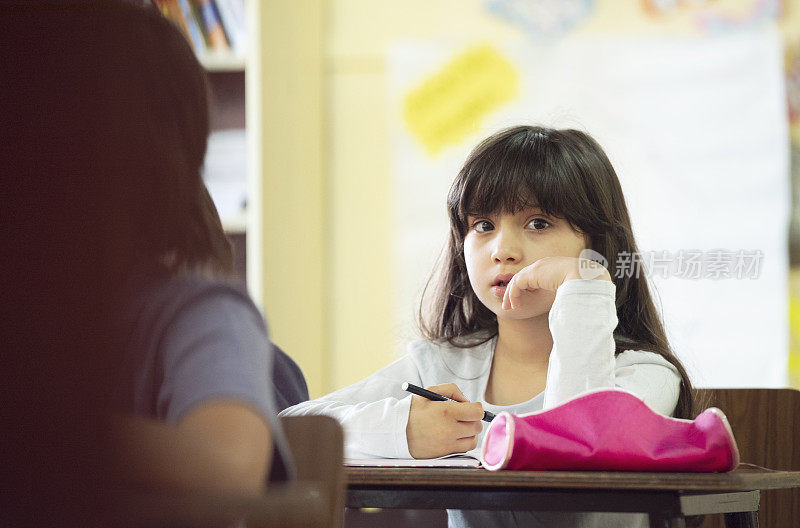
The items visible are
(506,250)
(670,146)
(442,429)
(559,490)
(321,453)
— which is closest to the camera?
(321,453)

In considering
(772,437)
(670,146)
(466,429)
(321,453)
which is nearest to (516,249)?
(466,429)

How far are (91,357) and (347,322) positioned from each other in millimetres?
2767

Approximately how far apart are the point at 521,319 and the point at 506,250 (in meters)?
0.15

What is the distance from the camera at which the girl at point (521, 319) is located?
116 cm

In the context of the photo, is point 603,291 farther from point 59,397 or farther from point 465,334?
point 59,397

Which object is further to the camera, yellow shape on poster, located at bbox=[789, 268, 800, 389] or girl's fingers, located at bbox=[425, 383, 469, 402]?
yellow shape on poster, located at bbox=[789, 268, 800, 389]

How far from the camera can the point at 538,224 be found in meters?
1.42

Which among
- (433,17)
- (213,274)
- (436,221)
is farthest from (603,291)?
(433,17)

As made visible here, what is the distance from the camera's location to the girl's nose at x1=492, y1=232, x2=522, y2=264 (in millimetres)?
1387

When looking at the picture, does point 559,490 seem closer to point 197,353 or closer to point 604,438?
point 604,438

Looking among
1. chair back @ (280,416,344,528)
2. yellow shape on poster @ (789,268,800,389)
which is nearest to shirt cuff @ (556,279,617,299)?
chair back @ (280,416,344,528)

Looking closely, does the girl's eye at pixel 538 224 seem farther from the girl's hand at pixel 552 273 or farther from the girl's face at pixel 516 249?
the girl's hand at pixel 552 273

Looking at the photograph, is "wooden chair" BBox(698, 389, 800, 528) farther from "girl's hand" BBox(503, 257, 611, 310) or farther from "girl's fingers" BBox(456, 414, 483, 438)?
"girl's fingers" BBox(456, 414, 483, 438)

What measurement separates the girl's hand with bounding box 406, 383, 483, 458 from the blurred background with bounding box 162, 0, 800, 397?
1703 mm
